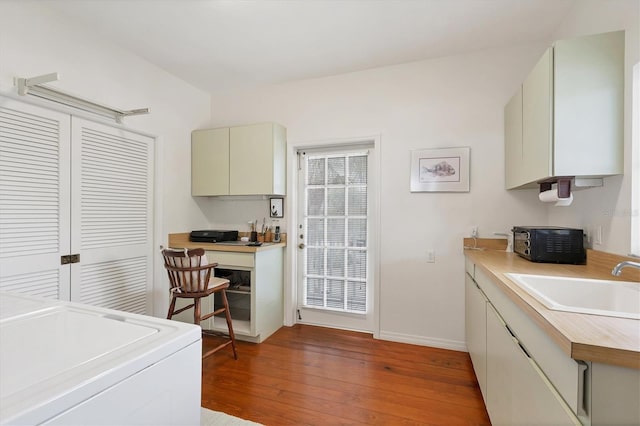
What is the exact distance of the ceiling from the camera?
6.75ft

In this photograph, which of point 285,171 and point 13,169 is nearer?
point 13,169

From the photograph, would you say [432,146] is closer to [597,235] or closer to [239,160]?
[597,235]

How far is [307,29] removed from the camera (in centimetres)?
233

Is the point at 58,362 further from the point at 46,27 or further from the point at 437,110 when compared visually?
the point at 437,110

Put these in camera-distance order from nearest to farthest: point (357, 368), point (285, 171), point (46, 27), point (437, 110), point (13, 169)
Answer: point (13, 169)
point (46, 27)
point (357, 368)
point (437, 110)
point (285, 171)

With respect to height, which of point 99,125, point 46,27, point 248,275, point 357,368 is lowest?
point 357,368

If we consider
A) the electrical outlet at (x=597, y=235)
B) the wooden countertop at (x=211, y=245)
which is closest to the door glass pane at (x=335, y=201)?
the wooden countertop at (x=211, y=245)

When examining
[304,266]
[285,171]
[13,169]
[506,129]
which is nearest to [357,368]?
[304,266]

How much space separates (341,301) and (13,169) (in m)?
2.83

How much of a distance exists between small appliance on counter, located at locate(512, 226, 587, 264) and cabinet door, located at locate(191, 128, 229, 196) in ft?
9.04

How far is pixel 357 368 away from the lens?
2.36 m

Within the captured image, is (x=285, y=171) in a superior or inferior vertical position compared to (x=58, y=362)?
superior

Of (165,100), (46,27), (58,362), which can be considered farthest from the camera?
(165,100)

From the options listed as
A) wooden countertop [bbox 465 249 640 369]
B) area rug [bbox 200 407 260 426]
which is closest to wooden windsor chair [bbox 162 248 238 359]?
area rug [bbox 200 407 260 426]
